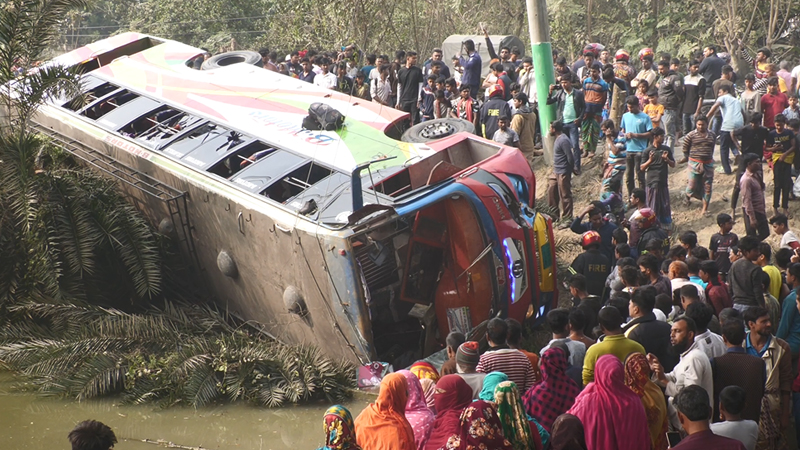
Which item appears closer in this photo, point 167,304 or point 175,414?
point 175,414

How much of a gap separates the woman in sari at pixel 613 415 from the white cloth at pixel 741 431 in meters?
0.48

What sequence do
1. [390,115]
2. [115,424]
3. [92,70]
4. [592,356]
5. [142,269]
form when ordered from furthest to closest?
[92,70], [390,115], [142,269], [115,424], [592,356]

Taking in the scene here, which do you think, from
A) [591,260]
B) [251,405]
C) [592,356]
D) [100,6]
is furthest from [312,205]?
[100,6]

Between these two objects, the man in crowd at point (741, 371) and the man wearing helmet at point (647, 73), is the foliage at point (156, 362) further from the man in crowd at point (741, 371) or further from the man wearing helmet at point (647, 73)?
the man wearing helmet at point (647, 73)

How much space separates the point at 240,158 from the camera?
1166 cm

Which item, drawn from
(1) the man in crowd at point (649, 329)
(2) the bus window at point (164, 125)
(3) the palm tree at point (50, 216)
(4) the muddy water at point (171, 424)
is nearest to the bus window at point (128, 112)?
(2) the bus window at point (164, 125)

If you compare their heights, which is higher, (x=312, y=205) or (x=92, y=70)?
(x=92, y=70)

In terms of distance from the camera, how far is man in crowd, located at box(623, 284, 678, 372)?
7016 millimetres

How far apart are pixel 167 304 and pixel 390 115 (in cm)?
383

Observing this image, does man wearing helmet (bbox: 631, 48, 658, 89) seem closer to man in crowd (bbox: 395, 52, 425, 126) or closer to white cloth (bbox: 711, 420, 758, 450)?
man in crowd (bbox: 395, 52, 425, 126)

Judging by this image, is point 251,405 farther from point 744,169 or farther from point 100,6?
point 100,6

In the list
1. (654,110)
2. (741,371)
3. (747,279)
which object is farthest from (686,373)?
(654,110)

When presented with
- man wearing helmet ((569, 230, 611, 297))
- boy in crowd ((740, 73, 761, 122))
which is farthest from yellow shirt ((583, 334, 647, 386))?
boy in crowd ((740, 73, 761, 122))

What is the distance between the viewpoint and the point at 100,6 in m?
32.1
